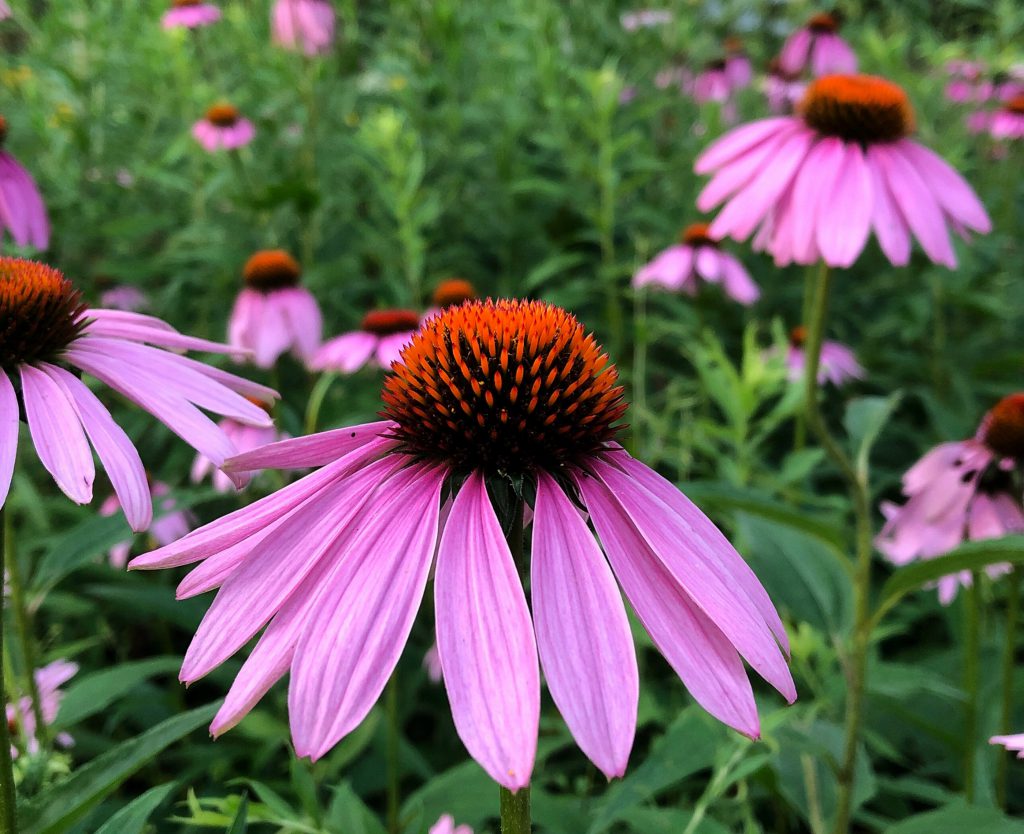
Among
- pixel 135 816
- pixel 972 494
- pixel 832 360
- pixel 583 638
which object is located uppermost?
pixel 583 638

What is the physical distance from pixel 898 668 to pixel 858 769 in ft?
0.62

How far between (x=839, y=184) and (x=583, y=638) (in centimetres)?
113

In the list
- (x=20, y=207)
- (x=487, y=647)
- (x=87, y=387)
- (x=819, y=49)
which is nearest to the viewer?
(x=487, y=647)

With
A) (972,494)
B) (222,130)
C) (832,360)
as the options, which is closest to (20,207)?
(222,130)

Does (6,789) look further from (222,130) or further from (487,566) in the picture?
(222,130)

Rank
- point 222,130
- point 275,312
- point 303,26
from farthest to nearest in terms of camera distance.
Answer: point 303,26 < point 222,130 < point 275,312

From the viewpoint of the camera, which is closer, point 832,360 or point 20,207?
point 20,207

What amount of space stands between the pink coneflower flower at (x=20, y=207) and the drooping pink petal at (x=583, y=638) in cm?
130

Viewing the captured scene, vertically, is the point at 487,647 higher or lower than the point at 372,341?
higher

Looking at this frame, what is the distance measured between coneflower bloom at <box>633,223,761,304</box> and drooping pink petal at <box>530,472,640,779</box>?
1.97 m

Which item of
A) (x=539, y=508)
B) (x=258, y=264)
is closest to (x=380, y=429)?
(x=539, y=508)

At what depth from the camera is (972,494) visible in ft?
4.57

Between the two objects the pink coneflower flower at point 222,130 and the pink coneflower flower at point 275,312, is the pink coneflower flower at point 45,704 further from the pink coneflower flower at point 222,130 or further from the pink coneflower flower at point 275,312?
the pink coneflower flower at point 222,130

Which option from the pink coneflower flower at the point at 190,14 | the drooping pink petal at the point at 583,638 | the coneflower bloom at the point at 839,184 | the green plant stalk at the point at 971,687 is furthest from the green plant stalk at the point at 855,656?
the pink coneflower flower at the point at 190,14
